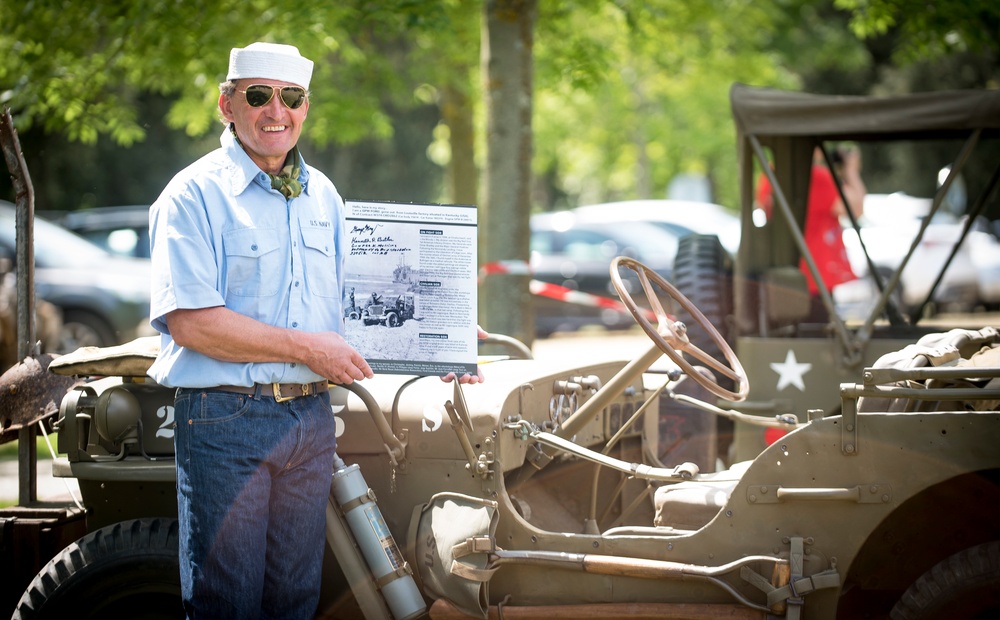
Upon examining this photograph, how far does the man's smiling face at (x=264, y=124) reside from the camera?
291 centimetres

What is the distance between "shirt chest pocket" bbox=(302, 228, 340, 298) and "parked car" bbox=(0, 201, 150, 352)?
1010 centimetres

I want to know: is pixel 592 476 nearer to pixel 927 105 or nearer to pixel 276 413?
pixel 276 413

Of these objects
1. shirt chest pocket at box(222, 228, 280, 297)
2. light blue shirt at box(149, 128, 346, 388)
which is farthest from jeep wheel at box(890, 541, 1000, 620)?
shirt chest pocket at box(222, 228, 280, 297)

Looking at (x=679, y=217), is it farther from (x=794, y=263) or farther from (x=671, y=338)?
(x=671, y=338)

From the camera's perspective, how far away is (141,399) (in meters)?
3.50

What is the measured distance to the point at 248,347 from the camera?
9.07 feet

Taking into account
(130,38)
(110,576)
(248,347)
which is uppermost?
(130,38)

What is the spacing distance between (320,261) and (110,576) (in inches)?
47.8

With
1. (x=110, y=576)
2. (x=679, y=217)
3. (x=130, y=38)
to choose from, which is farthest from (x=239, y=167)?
(x=679, y=217)

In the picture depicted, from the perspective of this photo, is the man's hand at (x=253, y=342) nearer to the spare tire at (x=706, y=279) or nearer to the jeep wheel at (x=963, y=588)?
the jeep wheel at (x=963, y=588)

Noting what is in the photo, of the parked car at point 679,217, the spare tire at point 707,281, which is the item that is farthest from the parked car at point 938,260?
the spare tire at point 707,281

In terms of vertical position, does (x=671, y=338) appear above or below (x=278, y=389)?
above

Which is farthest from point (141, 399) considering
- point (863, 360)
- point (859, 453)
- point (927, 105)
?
point (927, 105)

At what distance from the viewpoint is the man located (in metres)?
2.76
